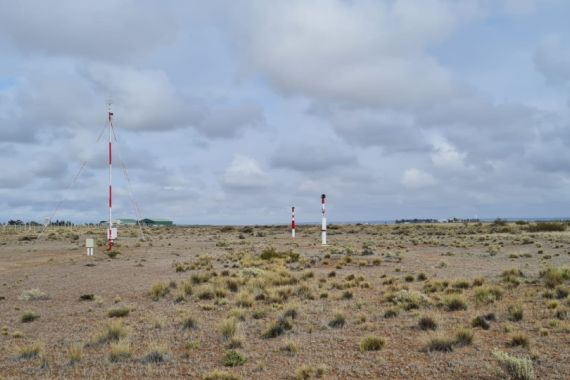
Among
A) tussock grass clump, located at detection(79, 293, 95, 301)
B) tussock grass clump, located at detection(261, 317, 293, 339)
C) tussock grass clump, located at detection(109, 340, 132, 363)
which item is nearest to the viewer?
tussock grass clump, located at detection(109, 340, 132, 363)

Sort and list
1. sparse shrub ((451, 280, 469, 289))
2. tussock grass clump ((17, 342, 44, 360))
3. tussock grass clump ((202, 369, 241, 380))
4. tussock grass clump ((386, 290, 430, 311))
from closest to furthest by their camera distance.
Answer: tussock grass clump ((202, 369, 241, 380))
tussock grass clump ((17, 342, 44, 360))
tussock grass clump ((386, 290, 430, 311))
sparse shrub ((451, 280, 469, 289))

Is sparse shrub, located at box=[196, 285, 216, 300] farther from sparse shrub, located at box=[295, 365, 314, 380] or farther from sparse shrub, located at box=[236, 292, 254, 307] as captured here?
sparse shrub, located at box=[295, 365, 314, 380]

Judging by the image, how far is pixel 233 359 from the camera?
30.7ft

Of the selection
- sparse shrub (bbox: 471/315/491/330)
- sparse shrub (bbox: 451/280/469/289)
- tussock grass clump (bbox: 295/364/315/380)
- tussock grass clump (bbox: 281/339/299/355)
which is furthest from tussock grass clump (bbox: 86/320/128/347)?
sparse shrub (bbox: 451/280/469/289)

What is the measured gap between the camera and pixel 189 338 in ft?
37.0

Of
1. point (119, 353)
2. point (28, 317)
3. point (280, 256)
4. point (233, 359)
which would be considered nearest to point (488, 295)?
point (233, 359)

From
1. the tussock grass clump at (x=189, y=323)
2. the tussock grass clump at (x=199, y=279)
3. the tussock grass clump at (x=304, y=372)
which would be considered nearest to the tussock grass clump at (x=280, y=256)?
the tussock grass clump at (x=199, y=279)

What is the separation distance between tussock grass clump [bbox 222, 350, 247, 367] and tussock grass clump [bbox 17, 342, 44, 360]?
3.42m

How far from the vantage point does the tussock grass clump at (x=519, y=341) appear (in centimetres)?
989

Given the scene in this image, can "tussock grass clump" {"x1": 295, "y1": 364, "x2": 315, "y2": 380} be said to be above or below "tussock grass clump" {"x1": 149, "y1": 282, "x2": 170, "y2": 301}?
below

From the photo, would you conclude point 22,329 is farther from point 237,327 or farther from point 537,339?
point 537,339

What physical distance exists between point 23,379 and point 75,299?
28.3 ft

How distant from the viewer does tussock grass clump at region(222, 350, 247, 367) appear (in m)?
9.24

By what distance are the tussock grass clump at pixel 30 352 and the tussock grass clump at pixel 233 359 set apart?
135 inches
